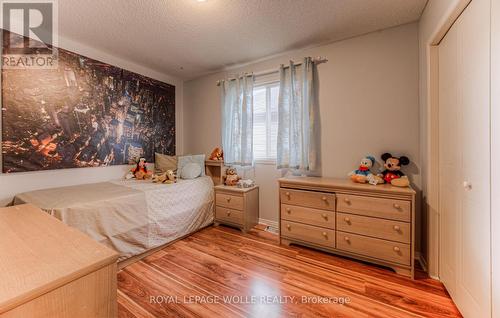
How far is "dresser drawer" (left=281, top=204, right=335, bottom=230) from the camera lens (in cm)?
212

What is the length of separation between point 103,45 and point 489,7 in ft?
11.2

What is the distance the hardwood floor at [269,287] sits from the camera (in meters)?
1.43

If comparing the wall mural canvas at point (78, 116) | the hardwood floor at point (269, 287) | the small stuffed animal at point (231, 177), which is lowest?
the hardwood floor at point (269, 287)

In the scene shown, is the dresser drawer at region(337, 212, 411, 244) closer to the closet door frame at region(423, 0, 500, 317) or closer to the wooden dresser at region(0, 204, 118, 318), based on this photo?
the closet door frame at region(423, 0, 500, 317)

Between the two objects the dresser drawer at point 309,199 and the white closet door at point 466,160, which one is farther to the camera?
the dresser drawer at point 309,199

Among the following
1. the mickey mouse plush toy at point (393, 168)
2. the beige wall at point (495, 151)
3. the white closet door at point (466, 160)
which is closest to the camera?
the beige wall at point (495, 151)

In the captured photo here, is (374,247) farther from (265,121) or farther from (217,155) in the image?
(217,155)

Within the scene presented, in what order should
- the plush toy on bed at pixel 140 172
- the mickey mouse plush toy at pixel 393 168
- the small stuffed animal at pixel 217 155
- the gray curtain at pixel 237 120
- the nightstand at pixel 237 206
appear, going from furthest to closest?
the small stuffed animal at pixel 217 155, the gray curtain at pixel 237 120, the plush toy on bed at pixel 140 172, the nightstand at pixel 237 206, the mickey mouse plush toy at pixel 393 168

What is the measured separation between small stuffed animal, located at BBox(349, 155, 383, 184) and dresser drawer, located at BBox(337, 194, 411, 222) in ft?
0.82

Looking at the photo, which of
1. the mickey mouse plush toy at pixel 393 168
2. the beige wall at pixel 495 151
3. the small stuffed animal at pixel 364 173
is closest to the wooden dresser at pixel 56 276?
the beige wall at pixel 495 151

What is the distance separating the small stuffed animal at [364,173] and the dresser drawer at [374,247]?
0.56 metres

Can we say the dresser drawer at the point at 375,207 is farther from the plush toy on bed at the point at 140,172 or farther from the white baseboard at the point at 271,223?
the plush toy on bed at the point at 140,172

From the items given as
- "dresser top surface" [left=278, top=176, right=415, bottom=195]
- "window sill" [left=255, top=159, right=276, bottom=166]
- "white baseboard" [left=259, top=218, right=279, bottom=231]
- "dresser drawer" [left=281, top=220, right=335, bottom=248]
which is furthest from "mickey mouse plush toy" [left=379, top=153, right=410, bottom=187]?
"white baseboard" [left=259, top=218, right=279, bottom=231]

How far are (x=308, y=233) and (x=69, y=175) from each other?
2.83 meters
